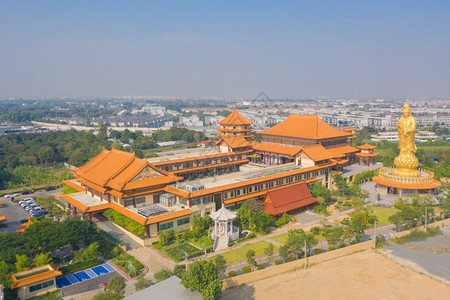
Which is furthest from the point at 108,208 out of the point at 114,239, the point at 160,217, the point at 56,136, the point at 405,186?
the point at 56,136

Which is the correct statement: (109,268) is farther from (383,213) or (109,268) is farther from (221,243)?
(383,213)

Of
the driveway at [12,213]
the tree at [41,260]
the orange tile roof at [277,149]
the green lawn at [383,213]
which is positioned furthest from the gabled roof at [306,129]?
the tree at [41,260]

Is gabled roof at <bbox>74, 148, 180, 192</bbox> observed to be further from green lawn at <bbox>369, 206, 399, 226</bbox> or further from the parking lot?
green lawn at <bbox>369, 206, 399, 226</bbox>

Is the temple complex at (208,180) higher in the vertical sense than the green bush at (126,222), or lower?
higher

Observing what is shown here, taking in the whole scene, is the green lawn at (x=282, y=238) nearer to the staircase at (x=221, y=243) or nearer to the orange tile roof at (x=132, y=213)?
the staircase at (x=221, y=243)

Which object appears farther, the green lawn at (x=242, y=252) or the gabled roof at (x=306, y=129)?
the gabled roof at (x=306, y=129)

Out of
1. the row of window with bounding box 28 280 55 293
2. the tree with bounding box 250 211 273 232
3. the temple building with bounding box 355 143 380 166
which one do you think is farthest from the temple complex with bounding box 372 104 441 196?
the row of window with bounding box 28 280 55 293
